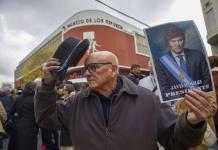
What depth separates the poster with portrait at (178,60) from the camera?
6.25 feet

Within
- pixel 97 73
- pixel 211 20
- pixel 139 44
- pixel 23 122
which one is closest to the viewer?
pixel 97 73

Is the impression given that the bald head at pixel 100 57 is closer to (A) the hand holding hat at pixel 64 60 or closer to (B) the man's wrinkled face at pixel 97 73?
(B) the man's wrinkled face at pixel 97 73

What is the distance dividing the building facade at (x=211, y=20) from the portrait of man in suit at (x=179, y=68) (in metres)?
24.8

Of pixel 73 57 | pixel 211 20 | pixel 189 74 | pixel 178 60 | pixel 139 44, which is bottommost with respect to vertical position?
pixel 189 74

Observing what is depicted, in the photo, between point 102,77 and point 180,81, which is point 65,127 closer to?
point 102,77

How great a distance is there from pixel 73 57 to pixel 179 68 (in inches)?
29.5

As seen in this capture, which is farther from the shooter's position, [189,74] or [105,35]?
[105,35]

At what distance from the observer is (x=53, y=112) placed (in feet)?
7.30

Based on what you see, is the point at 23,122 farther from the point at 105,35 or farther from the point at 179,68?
the point at 105,35

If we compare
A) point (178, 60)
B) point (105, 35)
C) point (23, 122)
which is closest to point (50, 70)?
point (178, 60)

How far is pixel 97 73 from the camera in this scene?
91.9 inches

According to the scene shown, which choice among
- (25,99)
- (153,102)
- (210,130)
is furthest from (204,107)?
(25,99)

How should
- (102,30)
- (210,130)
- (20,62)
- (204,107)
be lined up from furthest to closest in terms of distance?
1. (20,62)
2. (102,30)
3. (210,130)
4. (204,107)

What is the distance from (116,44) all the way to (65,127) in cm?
3251
